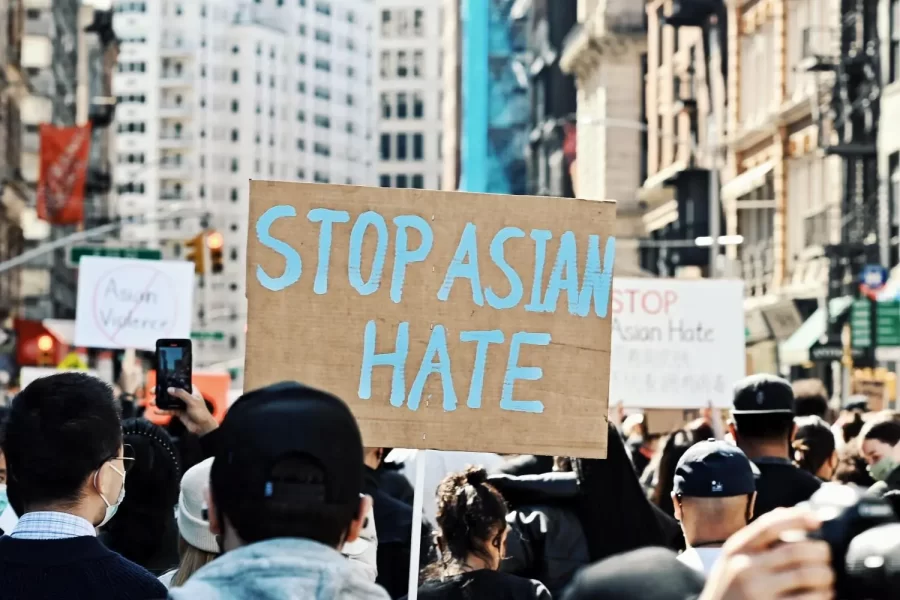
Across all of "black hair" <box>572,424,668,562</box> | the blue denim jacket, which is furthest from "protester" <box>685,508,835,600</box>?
"black hair" <box>572,424,668,562</box>

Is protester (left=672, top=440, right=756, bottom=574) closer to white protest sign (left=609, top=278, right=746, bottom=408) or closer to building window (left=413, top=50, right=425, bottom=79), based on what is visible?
white protest sign (left=609, top=278, right=746, bottom=408)

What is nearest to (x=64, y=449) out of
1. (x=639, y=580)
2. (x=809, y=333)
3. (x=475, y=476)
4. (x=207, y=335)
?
(x=639, y=580)

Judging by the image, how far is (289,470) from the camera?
124 inches

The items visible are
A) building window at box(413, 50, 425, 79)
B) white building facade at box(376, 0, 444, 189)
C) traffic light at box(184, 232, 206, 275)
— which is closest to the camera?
traffic light at box(184, 232, 206, 275)

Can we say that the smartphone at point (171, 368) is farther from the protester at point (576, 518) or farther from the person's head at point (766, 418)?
the person's head at point (766, 418)

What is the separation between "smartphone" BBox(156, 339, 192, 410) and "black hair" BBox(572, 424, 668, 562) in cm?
169

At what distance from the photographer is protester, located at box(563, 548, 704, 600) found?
9.06 ft

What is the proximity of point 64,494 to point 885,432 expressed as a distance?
213 inches

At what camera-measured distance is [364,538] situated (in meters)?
5.68

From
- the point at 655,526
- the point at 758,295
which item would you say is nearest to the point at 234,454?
the point at 655,526

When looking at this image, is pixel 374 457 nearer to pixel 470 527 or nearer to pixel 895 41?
pixel 470 527

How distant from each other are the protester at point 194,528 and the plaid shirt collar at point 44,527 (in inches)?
16.5

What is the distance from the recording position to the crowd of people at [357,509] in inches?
113

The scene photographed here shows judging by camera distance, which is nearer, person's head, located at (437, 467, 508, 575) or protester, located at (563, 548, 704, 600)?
protester, located at (563, 548, 704, 600)
